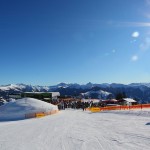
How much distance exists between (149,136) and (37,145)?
615cm

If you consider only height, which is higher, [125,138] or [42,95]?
[42,95]

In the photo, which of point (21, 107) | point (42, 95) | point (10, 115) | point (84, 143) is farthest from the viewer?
point (42, 95)

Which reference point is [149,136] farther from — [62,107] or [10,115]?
[62,107]

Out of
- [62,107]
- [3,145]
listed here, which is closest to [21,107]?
[62,107]

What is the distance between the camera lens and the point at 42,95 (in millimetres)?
98125

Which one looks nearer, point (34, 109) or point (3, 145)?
point (3, 145)

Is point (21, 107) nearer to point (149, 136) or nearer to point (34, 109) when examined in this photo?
point (34, 109)

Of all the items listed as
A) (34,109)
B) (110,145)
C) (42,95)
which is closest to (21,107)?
(34,109)

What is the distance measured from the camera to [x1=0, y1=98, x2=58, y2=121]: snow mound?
1790 inches

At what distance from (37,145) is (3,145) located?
2.07 m

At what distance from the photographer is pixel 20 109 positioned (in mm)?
47812

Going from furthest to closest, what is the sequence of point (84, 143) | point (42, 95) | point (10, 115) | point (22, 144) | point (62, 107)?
point (42, 95)
point (62, 107)
point (10, 115)
point (22, 144)
point (84, 143)

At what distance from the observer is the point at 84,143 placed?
45.3 feet

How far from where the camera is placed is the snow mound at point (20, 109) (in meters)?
45.5
